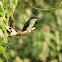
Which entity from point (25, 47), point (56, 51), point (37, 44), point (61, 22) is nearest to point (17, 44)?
point (25, 47)

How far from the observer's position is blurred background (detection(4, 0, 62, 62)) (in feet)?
6.68

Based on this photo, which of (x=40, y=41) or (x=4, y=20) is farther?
(x=40, y=41)

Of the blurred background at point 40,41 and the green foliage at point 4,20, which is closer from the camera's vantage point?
the green foliage at point 4,20

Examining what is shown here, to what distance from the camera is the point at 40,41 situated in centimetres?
205

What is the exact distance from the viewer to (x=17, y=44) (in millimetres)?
2105

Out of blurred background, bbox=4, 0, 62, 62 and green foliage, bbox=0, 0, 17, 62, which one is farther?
blurred background, bbox=4, 0, 62, 62

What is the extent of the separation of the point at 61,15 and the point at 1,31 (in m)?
1.61

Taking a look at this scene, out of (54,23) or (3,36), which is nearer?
(3,36)

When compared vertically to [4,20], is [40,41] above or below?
below

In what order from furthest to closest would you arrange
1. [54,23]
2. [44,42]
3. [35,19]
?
[54,23] → [44,42] → [35,19]

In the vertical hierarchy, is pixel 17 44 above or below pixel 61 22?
below

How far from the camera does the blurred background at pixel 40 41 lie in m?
2.04

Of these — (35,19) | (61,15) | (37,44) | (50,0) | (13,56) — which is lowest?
(13,56)

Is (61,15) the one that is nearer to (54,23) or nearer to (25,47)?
(54,23)
